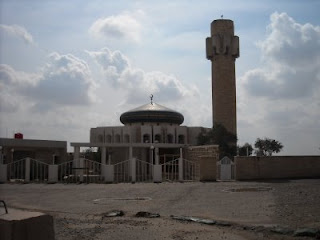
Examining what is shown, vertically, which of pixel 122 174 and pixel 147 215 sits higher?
pixel 122 174

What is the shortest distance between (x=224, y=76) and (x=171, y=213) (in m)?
32.2

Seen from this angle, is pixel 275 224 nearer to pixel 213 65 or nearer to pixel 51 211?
pixel 51 211

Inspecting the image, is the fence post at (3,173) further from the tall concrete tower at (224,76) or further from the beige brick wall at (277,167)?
the tall concrete tower at (224,76)

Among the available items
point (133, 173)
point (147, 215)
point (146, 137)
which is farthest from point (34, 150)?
point (147, 215)

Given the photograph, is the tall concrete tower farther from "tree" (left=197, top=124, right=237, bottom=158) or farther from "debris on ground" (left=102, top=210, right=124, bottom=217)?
"debris on ground" (left=102, top=210, right=124, bottom=217)

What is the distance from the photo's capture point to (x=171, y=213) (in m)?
8.93

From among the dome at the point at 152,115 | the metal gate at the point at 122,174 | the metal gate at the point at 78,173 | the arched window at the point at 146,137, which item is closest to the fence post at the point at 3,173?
the metal gate at the point at 78,173

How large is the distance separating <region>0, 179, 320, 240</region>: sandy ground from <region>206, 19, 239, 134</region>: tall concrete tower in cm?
2725

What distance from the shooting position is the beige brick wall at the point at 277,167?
20.0 metres

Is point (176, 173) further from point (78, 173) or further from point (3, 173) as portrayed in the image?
point (3, 173)

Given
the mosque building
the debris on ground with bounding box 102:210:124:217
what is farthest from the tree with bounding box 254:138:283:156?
the debris on ground with bounding box 102:210:124:217

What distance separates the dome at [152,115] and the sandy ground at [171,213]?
29.4 metres

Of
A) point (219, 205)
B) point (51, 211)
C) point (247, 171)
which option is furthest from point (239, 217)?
point (247, 171)

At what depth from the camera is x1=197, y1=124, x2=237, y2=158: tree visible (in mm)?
34591
